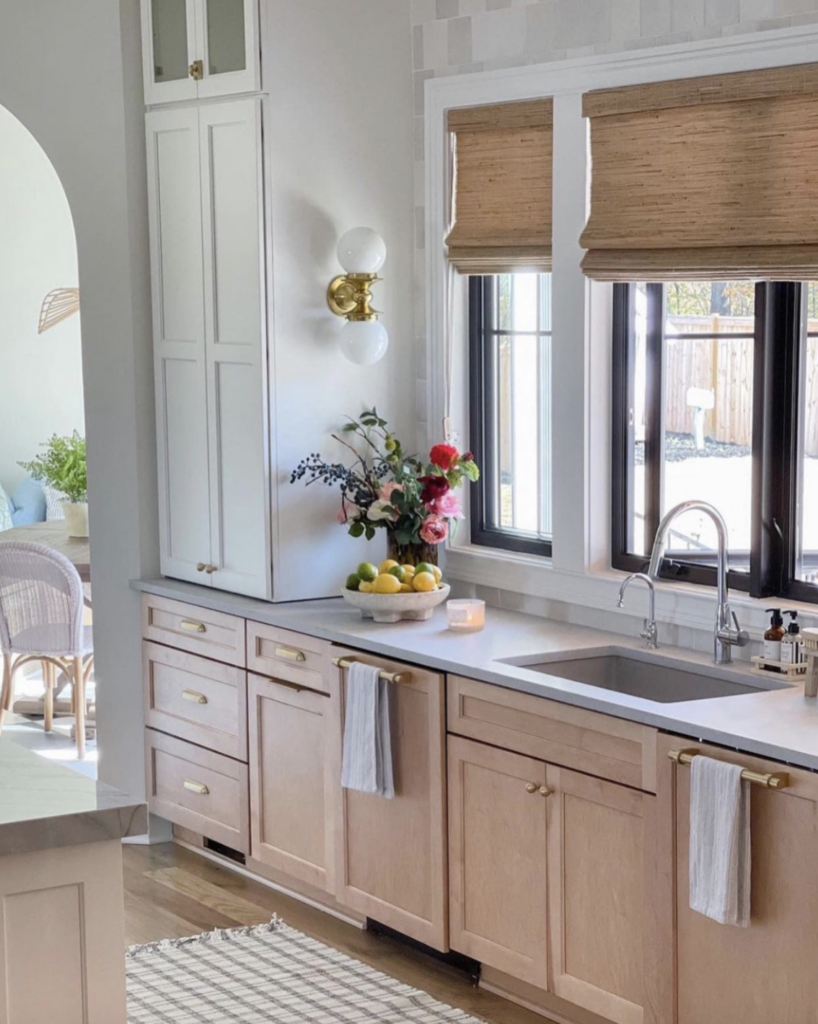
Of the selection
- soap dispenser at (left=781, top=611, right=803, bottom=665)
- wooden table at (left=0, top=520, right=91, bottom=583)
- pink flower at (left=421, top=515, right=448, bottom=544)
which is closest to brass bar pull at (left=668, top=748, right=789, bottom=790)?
soap dispenser at (left=781, top=611, right=803, bottom=665)

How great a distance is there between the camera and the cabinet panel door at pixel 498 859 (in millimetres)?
3621

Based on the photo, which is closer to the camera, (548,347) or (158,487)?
(548,347)

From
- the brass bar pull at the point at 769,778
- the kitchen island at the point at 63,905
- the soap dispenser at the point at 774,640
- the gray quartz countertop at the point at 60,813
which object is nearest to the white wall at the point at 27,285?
the soap dispenser at the point at 774,640

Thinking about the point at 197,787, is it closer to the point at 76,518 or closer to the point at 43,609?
the point at 43,609

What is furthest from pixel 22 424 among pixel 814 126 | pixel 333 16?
pixel 814 126

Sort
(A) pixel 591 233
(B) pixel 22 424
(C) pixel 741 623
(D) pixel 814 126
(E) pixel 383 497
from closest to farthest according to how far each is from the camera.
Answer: (D) pixel 814 126
(C) pixel 741 623
(A) pixel 591 233
(E) pixel 383 497
(B) pixel 22 424

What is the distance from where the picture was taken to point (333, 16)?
454 cm

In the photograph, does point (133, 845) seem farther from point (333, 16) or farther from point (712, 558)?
point (333, 16)

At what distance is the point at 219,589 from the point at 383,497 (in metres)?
0.68

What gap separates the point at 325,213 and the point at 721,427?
53.6 inches

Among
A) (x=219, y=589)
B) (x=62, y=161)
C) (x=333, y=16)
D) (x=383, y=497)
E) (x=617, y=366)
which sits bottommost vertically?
(x=219, y=589)

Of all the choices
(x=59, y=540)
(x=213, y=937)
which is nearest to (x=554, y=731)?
(x=213, y=937)

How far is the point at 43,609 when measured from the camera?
598 cm

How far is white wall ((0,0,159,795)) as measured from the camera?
4867mm
